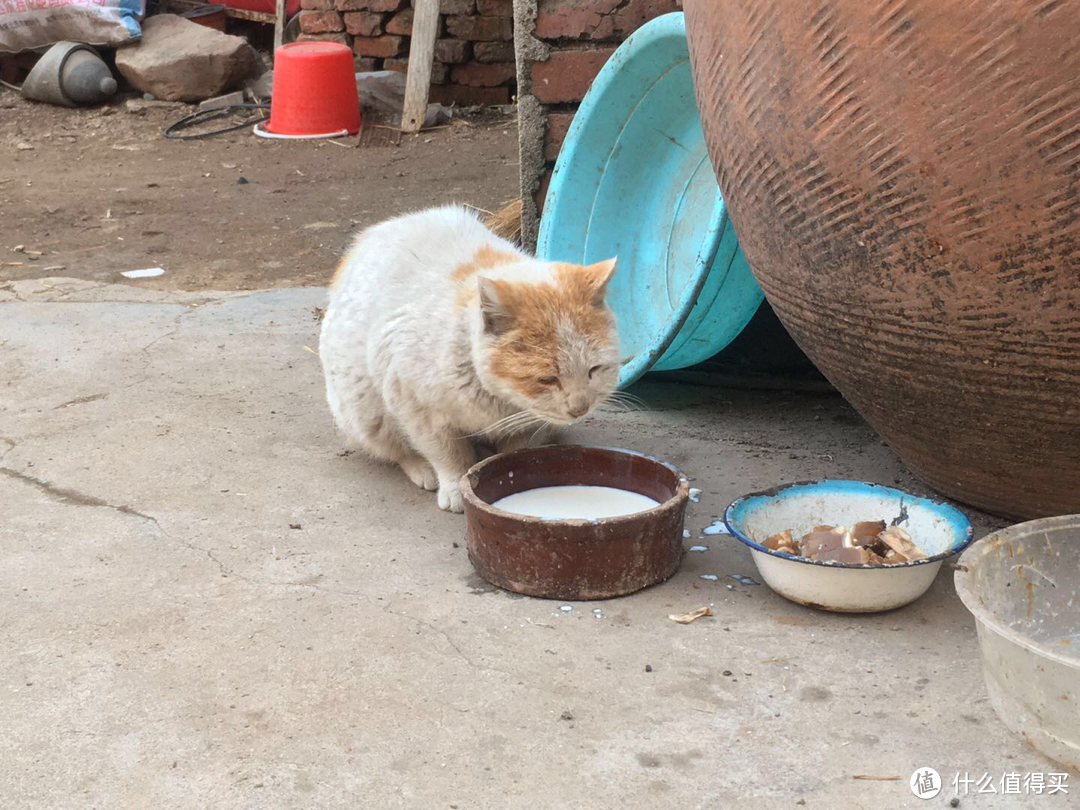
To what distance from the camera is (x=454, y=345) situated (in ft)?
9.06

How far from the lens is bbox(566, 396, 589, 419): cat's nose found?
265 cm

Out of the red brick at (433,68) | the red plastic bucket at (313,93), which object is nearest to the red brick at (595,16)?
the red plastic bucket at (313,93)

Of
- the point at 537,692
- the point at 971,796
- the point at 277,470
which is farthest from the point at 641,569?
the point at 277,470

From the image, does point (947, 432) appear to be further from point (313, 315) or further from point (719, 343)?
point (313, 315)

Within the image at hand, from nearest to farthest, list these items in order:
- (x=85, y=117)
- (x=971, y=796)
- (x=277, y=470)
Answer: (x=971, y=796), (x=277, y=470), (x=85, y=117)

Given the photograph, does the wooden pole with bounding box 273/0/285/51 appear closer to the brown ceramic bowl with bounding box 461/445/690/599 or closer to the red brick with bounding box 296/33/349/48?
the red brick with bounding box 296/33/349/48

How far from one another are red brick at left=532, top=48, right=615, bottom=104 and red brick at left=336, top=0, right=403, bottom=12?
443 cm

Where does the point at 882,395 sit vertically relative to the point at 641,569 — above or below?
above

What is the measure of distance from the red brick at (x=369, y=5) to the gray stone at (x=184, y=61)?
75 cm

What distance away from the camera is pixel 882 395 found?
8.48 feet

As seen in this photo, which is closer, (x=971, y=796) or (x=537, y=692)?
(x=971, y=796)

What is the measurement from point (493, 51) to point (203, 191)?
2.55 m

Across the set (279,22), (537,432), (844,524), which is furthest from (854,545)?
(279,22)

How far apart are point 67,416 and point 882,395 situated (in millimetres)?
2270
